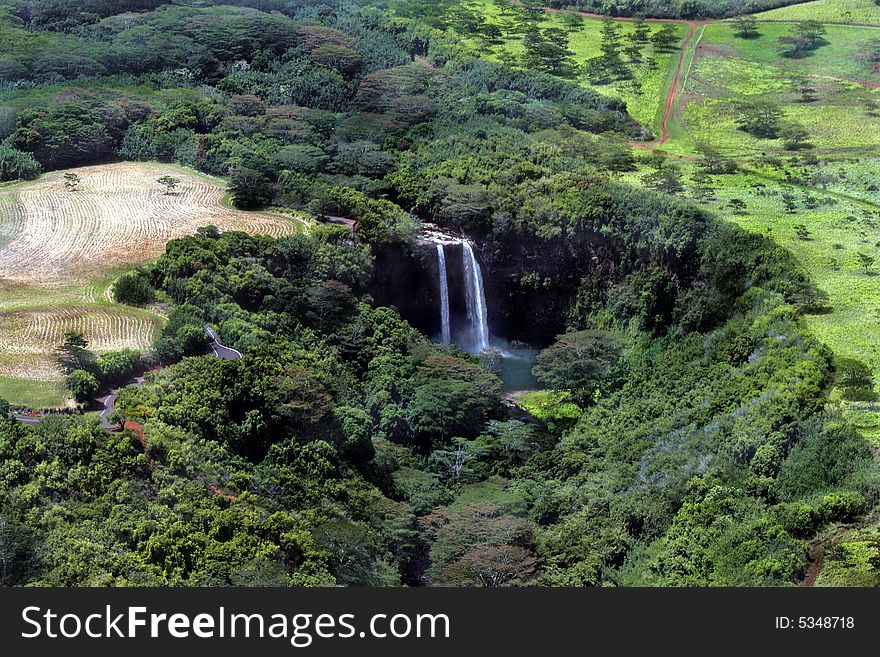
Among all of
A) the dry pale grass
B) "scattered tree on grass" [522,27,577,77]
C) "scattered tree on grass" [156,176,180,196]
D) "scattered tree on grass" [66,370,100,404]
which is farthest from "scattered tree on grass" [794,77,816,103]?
"scattered tree on grass" [66,370,100,404]

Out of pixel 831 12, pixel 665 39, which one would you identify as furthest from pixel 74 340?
pixel 831 12

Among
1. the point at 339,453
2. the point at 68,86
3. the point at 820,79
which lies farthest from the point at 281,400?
the point at 820,79

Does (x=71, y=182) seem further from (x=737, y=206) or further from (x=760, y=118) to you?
(x=760, y=118)

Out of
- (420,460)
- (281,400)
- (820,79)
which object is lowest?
(420,460)

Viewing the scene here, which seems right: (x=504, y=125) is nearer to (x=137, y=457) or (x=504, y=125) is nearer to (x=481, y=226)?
(x=481, y=226)

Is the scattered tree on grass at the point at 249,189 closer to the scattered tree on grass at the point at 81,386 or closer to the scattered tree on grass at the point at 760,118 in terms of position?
the scattered tree on grass at the point at 81,386

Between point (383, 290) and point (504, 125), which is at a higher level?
point (504, 125)

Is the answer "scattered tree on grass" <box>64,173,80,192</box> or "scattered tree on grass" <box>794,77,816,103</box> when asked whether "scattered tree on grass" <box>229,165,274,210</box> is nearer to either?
"scattered tree on grass" <box>64,173,80,192</box>
